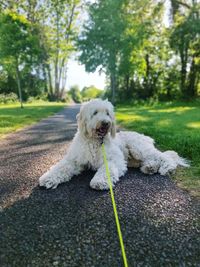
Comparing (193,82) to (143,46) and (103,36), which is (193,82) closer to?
(143,46)

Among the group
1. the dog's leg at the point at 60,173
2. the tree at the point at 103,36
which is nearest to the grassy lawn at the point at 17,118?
the dog's leg at the point at 60,173

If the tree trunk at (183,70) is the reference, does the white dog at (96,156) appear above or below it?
below

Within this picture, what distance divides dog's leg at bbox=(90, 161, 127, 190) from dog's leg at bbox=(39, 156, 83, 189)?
44cm

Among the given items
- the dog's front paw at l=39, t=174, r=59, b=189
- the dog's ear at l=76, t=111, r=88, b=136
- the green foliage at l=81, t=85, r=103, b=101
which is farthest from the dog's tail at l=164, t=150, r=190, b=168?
the green foliage at l=81, t=85, r=103, b=101

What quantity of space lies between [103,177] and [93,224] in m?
1.11

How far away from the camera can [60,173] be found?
4.19 metres

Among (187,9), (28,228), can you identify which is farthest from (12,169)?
(187,9)

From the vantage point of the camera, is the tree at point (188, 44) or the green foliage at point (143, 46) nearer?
the green foliage at point (143, 46)

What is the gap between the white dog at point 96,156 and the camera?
13.5 ft

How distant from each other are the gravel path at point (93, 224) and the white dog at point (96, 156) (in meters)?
0.15

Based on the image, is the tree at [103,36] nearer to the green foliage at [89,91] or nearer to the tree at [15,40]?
the tree at [15,40]

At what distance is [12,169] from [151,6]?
31.6 m

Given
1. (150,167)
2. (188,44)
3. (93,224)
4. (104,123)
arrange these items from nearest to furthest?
(93,224), (104,123), (150,167), (188,44)

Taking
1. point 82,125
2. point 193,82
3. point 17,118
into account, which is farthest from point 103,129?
point 193,82
